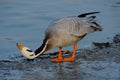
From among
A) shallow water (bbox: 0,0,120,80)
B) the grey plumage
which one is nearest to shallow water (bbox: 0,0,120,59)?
shallow water (bbox: 0,0,120,80)

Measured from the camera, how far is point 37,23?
38.4 feet

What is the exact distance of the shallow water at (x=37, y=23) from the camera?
8.16 m

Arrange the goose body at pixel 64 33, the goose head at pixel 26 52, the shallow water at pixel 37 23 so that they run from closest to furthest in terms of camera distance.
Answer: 1. the shallow water at pixel 37 23
2. the goose head at pixel 26 52
3. the goose body at pixel 64 33

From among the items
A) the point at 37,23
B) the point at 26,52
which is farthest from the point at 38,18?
the point at 26,52

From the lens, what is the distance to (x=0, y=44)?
1024 centimetres

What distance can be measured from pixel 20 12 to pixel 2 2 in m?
1.40

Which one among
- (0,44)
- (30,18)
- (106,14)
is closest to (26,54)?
(0,44)

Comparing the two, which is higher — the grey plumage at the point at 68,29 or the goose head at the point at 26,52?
the grey plumage at the point at 68,29

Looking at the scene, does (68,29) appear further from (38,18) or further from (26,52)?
(38,18)

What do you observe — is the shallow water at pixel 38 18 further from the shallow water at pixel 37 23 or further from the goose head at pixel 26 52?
the goose head at pixel 26 52

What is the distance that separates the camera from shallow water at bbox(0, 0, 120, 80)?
816cm

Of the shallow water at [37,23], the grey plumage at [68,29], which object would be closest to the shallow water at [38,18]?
the shallow water at [37,23]

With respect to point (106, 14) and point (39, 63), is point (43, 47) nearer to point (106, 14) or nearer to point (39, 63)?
point (39, 63)

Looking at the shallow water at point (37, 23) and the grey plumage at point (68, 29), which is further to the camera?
the grey plumage at point (68, 29)
